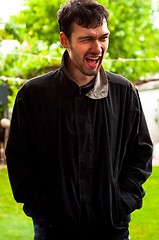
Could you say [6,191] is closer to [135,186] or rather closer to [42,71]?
[42,71]

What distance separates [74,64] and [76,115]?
0.53ft

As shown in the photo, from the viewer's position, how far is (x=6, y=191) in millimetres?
4273

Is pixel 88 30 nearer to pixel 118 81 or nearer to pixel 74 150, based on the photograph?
pixel 118 81

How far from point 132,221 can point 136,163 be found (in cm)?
178

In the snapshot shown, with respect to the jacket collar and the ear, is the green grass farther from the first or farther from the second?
the ear

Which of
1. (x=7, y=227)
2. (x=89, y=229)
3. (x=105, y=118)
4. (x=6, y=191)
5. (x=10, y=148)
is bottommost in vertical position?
(x=6, y=191)

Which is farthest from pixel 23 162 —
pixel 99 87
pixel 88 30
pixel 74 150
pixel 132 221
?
pixel 132 221

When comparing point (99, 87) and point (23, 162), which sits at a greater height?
point (99, 87)

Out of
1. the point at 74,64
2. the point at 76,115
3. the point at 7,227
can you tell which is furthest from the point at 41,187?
the point at 7,227

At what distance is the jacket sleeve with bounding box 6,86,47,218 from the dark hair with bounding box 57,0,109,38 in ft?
0.91

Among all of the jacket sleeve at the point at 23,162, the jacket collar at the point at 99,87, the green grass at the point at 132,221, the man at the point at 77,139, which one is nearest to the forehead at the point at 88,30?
the man at the point at 77,139

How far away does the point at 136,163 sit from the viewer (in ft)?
4.97

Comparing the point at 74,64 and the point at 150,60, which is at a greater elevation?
the point at 74,64

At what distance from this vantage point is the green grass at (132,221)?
9.63 feet
